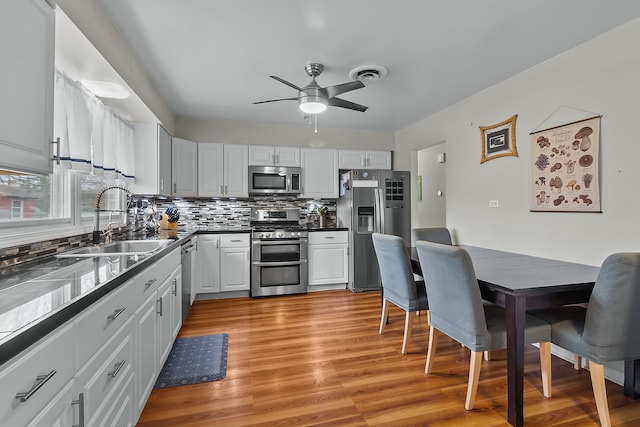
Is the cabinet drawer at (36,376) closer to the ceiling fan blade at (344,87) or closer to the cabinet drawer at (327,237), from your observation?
the ceiling fan blade at (344,87)

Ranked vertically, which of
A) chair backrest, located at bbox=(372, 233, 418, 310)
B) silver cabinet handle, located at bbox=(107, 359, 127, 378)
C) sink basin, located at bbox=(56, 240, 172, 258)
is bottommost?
silver cabinet handle, located at bbox=(107, 359, 127, 378)

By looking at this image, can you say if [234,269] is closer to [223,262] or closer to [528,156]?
[223,262]

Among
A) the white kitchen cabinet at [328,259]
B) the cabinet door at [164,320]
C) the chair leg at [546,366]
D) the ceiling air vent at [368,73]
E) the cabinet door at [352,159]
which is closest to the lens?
the chair leg at [546,366]

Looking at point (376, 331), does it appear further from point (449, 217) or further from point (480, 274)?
point (449, 217)

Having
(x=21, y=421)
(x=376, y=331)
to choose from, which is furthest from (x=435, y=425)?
(x=21, y=421)

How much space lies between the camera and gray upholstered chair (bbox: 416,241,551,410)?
175 cm

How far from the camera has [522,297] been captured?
1.64 m

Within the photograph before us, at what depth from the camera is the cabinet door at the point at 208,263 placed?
12.9ft

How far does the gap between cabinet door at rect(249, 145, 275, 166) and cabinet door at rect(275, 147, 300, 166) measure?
86 millimetres

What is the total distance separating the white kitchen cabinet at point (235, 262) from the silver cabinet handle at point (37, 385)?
3.20 m

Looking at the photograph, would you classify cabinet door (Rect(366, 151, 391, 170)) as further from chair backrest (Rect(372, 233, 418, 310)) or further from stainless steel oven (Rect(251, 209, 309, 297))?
chair backrest (Rect(372, 233, 418, 310))

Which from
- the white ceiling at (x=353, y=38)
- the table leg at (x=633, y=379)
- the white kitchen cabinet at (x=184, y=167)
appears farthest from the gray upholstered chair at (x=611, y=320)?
the white kitchen cabinet at (x=184, y=167)

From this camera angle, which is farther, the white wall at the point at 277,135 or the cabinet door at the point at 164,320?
the white wall at the point at 277,135

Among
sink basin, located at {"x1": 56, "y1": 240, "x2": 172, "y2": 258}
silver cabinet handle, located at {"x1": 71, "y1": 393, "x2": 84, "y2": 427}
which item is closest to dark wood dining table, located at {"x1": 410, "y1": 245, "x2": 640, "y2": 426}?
silver cabinet handle, located at {"x1": 71, "y1": 393, "x2": 84, "y2": 427}
